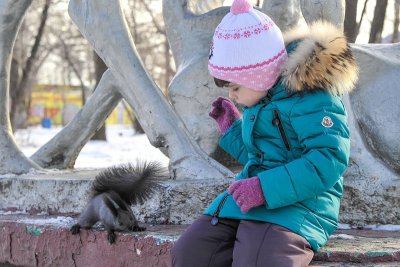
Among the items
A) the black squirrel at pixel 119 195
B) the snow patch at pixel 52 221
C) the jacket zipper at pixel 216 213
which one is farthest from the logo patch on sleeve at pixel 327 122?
the snow patch at pixel 52 221

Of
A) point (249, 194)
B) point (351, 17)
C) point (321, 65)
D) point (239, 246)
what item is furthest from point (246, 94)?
A: point (351, 17)

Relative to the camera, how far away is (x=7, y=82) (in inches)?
162

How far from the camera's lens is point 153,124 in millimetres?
3535

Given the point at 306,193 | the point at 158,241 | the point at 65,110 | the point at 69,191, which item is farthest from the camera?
the point at 65,110

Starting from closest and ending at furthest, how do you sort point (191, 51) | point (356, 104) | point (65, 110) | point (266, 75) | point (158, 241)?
point (266, 75) < point (158, 241) < point (356, 104) < point (191, 51) < point (65, 110)

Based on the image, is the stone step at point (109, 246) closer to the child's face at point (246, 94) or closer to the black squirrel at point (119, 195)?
the black squirrel at point (119, 195)

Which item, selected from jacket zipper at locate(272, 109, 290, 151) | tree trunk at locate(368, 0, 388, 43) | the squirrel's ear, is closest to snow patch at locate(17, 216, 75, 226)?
the squirrel's ear

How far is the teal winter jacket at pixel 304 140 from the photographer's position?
6.91ft

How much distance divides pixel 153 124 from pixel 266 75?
1339 mm

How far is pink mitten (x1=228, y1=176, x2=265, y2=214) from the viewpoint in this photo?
6.97 feet

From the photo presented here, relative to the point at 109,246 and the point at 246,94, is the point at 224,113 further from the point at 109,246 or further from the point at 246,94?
the point at 109,246

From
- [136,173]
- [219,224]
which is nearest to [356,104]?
[136,173]

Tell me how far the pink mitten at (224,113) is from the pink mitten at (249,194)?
0.48 metres

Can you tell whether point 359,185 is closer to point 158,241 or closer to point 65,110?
point 158,241
